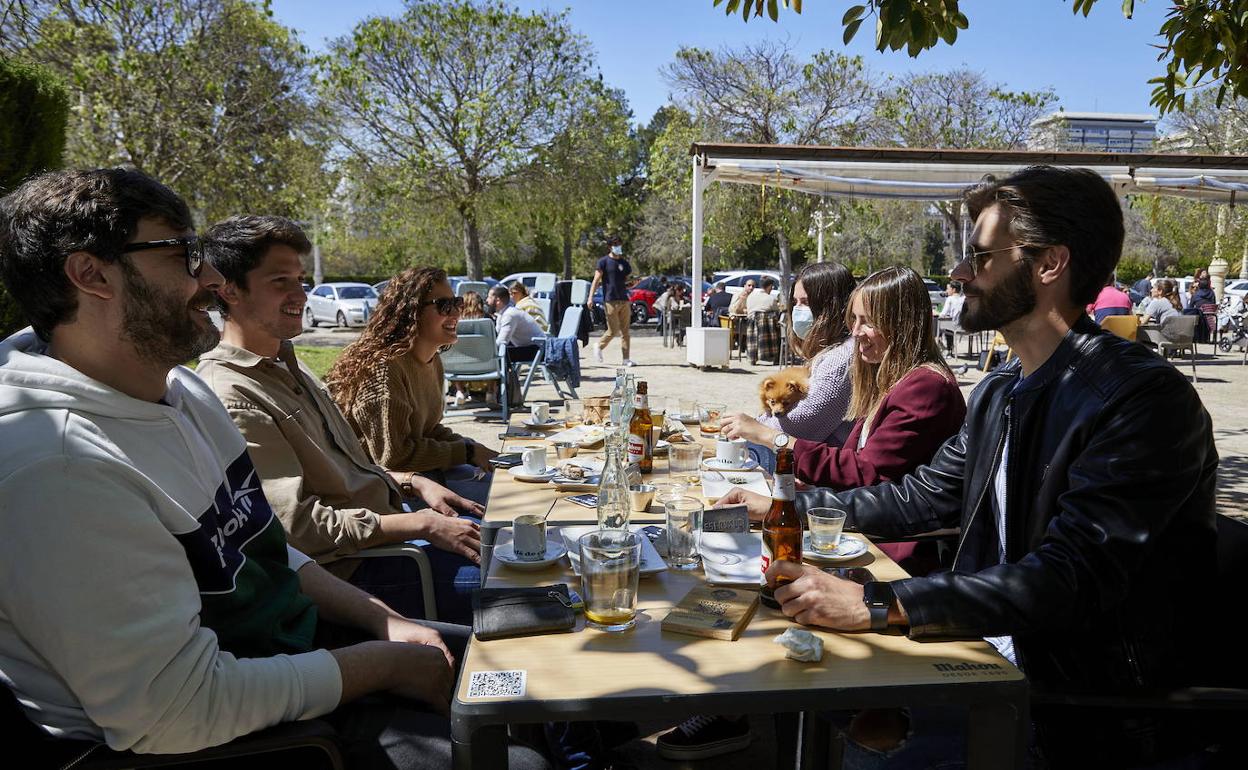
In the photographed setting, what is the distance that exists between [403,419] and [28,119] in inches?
246

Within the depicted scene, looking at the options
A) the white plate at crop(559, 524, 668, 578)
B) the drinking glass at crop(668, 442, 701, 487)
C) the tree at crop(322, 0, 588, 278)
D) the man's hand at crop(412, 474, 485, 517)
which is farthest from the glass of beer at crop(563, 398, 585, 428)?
the tree at crop(322, 0, 588, 278)

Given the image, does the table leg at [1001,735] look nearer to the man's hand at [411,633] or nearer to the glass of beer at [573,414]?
the man's hand at [411,633]

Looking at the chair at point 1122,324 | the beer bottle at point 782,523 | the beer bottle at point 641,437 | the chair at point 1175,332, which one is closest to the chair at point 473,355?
the beer bottle at point 641,437

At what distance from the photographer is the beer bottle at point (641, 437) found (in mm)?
3125

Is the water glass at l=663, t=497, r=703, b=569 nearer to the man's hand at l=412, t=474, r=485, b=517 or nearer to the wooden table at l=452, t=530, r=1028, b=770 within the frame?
the wooden table at l=452, t=530, r=1028, b=770

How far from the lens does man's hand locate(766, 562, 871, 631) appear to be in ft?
5.69

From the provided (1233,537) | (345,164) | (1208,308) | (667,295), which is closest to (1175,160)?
(1208,308)

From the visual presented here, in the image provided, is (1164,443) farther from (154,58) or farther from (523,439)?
(154,58)

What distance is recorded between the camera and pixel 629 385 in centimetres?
349

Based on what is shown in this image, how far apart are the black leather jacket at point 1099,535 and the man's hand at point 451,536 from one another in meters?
1.65

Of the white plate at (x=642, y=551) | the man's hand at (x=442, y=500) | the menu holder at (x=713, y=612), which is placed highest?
the white plate at (x=642, y=551)

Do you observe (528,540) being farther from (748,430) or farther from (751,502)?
(748,430)

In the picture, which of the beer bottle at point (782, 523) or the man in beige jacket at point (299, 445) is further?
the man in beige jacket at point (299, 445)

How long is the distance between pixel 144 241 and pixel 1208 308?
21.0 meters
